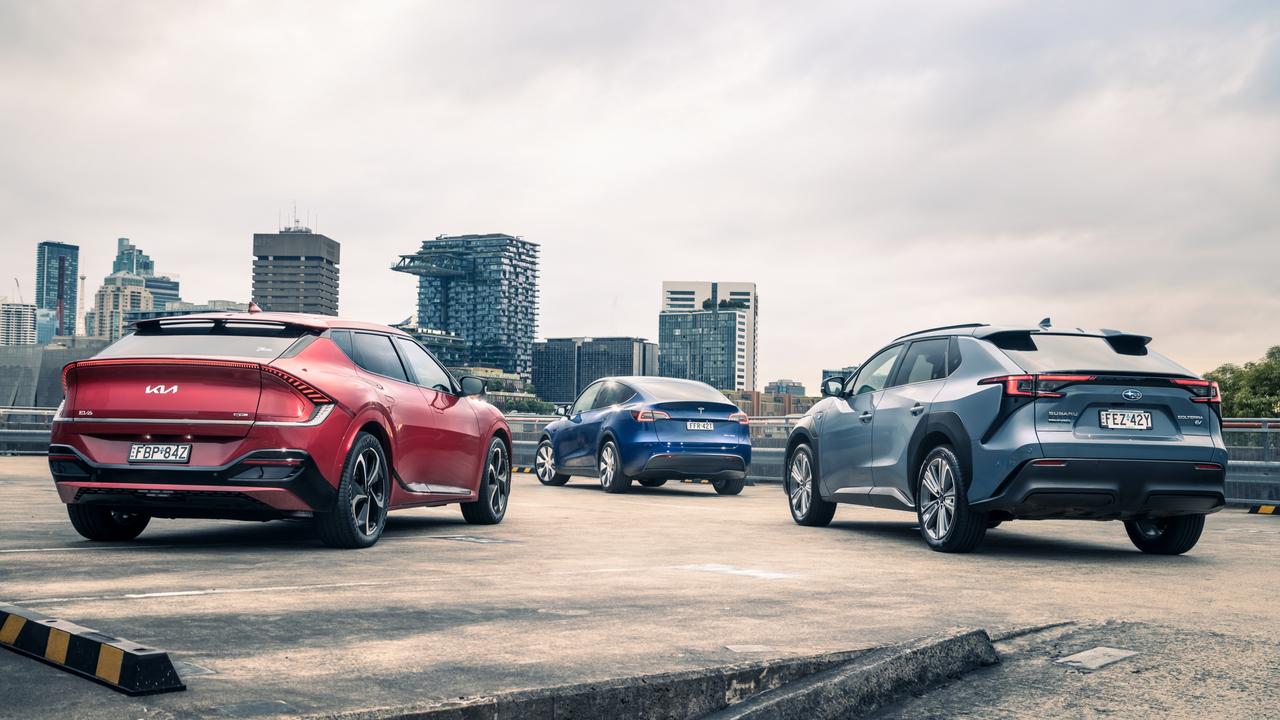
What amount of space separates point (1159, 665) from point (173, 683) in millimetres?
3506

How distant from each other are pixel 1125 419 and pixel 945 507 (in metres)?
1.46

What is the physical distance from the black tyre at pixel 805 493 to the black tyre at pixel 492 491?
2714 millimetres

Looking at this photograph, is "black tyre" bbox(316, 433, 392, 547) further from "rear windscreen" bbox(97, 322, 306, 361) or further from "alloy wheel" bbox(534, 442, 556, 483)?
"alloy wheel" bbox(534, 442, 556, 483)

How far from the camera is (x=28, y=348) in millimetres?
126125

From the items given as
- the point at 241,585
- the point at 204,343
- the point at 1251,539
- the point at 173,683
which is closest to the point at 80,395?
the point at 204,343

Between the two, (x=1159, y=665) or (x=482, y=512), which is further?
(x=482, y=512)

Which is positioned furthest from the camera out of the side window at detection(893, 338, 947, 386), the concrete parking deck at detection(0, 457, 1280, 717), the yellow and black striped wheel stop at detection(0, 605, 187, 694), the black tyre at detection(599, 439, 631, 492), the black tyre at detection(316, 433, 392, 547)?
the black tyre at detection(599, 439, 631, 492)

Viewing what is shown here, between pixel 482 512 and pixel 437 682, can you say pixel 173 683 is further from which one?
pixel 482 512

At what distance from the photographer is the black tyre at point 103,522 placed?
28.0ft

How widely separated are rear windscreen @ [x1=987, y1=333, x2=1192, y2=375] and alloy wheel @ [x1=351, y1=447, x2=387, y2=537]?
466 centimetres

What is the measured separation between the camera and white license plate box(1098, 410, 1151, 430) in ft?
28.6

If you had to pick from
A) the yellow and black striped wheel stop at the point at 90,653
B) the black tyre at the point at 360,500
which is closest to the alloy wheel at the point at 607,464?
the black tyre at the point at 360,500

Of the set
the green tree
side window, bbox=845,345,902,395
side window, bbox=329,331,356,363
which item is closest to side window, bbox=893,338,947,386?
side window, bbox=845,345,902,395

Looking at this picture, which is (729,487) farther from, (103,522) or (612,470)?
(103,522)
